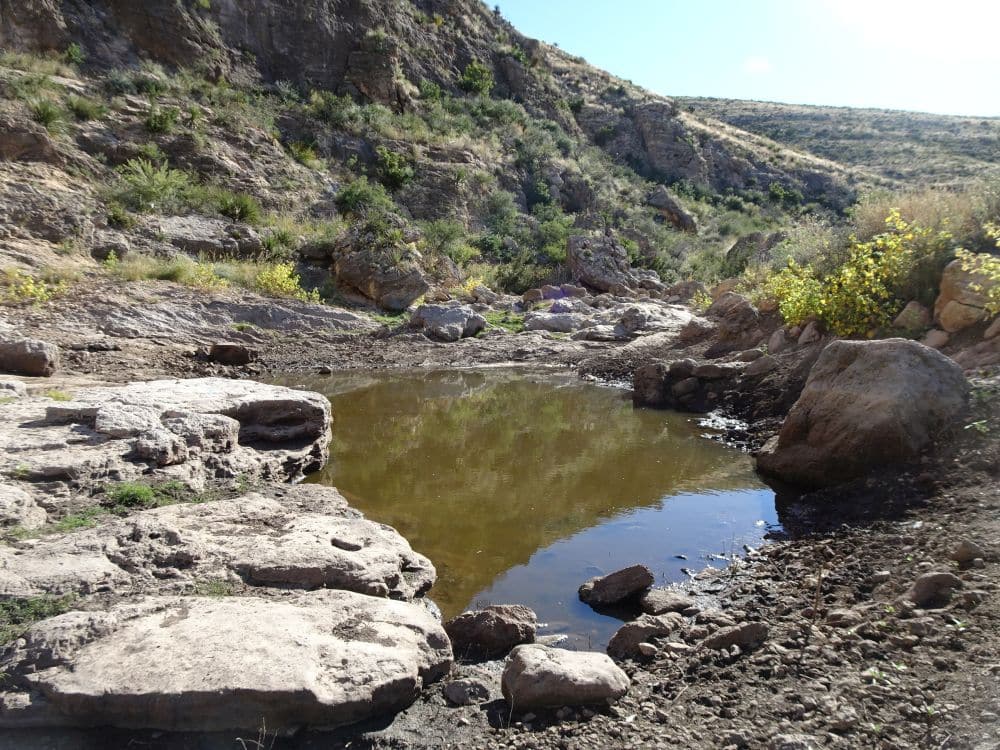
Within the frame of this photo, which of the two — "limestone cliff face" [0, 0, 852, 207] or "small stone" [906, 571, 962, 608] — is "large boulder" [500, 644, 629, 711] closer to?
"small stone" [906, 571, 962, 608]

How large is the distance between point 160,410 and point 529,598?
3.65 meters

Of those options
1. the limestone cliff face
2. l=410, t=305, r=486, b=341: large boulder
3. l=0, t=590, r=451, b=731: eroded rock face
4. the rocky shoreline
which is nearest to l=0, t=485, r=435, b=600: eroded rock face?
the rocky shoreline

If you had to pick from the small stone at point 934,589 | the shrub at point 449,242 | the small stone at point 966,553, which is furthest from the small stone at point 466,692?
the shrub at point 449,242

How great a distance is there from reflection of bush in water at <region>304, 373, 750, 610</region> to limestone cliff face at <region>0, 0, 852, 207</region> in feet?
63.7

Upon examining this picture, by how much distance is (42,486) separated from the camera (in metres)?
4.27

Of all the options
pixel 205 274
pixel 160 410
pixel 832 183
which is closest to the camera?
pixel 160 410

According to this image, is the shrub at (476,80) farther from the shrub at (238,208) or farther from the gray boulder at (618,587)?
the gray boulder at (618,587)

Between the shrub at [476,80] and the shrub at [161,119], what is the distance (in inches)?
716

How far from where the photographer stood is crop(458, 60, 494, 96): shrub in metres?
34.1

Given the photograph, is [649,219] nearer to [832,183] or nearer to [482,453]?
[832,183]

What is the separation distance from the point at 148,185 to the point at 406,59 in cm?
1916

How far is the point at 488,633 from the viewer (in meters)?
3.55

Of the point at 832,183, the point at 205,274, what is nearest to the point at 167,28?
the point at 205,274

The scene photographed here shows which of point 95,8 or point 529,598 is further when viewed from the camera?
point 95,8
